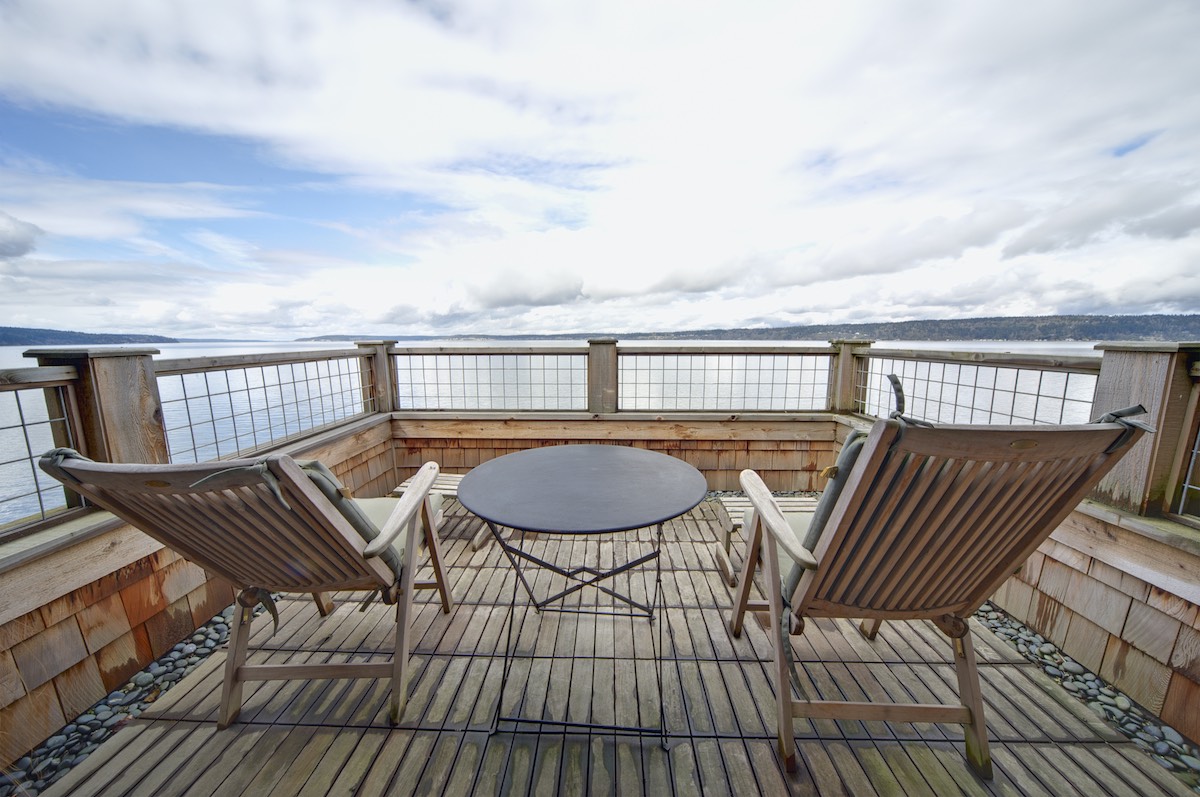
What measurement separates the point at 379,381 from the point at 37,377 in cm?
224

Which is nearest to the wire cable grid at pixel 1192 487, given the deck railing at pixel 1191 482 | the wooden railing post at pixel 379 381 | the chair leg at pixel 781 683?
the deck railing at pixel 1191 482

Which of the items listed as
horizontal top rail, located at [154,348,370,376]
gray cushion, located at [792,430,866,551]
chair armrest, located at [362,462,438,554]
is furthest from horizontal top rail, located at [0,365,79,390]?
gray cushion, located at [792,430,866,551]

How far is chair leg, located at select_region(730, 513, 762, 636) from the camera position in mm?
1741

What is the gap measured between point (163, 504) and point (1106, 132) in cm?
750

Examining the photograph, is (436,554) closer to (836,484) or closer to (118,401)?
(118,401)

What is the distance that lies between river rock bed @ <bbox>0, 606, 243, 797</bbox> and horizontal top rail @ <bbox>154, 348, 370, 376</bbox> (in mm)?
1296

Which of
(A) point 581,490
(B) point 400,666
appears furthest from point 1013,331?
(B) point 400,666

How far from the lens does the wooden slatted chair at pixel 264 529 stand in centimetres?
104

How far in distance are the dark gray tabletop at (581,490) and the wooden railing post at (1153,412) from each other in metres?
1.73

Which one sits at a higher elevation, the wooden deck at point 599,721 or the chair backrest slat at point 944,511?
the chair backrest slat at point 944,511

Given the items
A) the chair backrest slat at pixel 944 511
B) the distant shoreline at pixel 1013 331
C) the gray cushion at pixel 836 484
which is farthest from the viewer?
the distant shoreline at pixel 1013 331

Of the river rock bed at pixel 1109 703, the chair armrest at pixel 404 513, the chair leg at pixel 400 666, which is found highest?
the chair armrest at pixel 404 513

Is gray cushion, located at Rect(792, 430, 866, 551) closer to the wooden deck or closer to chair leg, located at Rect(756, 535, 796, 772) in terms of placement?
chair leg, located at Rect(756, 535, 796, 772)

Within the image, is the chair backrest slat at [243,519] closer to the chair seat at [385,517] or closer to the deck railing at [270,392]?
the chair seat at [385,517]
